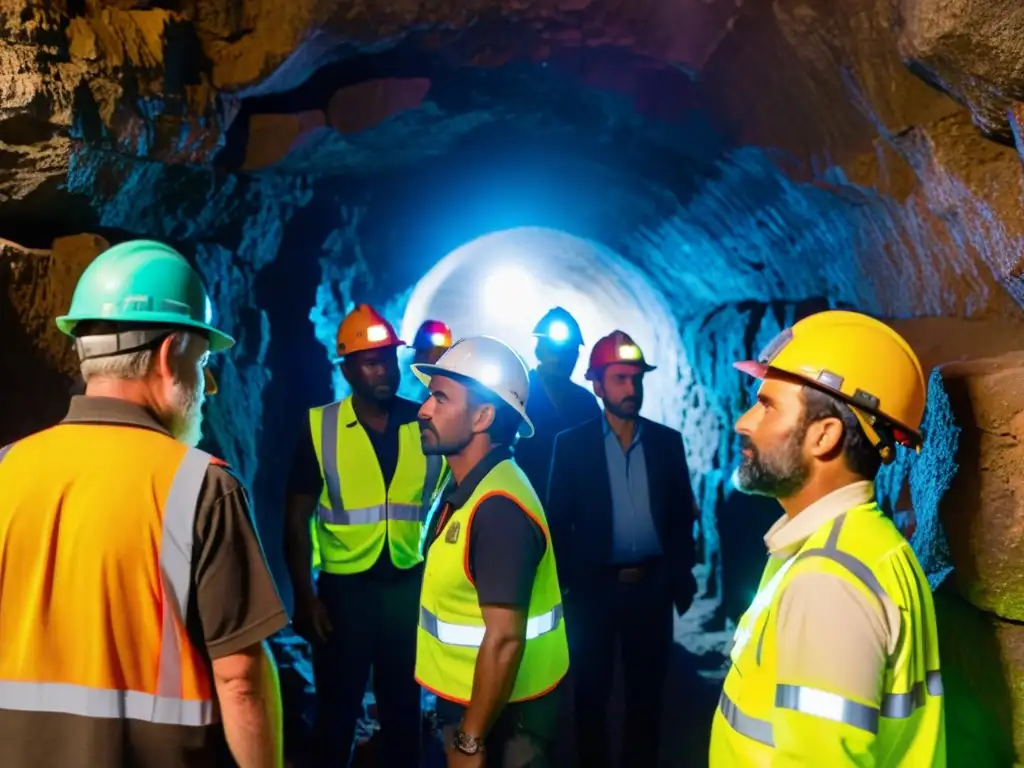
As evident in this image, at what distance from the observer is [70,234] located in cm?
330

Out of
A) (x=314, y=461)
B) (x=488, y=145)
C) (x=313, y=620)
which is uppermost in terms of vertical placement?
(x=488, y=145)

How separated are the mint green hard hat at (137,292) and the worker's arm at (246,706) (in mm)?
741

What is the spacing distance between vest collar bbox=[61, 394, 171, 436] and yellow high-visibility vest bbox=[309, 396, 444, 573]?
6.12 feet

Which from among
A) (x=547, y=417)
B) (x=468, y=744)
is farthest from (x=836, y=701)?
(x=547, y=417)

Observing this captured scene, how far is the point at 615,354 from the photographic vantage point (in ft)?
13.6

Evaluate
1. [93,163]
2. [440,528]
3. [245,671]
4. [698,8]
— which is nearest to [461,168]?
[698,8]

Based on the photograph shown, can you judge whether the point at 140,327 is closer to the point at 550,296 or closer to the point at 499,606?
the point at 499,606

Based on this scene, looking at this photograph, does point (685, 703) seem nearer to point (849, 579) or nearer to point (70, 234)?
point (849, 579)

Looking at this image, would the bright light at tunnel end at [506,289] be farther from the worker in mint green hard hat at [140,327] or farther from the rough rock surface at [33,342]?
the worker in mint green hard hat at [140,327]

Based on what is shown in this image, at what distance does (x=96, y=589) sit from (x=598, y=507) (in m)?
2.52

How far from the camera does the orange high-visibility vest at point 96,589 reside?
1.59 m

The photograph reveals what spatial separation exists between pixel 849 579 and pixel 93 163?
10.3ft

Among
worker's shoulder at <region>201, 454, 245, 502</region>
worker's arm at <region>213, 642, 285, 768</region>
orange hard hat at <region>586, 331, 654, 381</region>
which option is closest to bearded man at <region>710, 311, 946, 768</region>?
worker's arm at <region>213, 642, 285, 768</region>

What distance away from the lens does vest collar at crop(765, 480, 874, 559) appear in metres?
1.72
